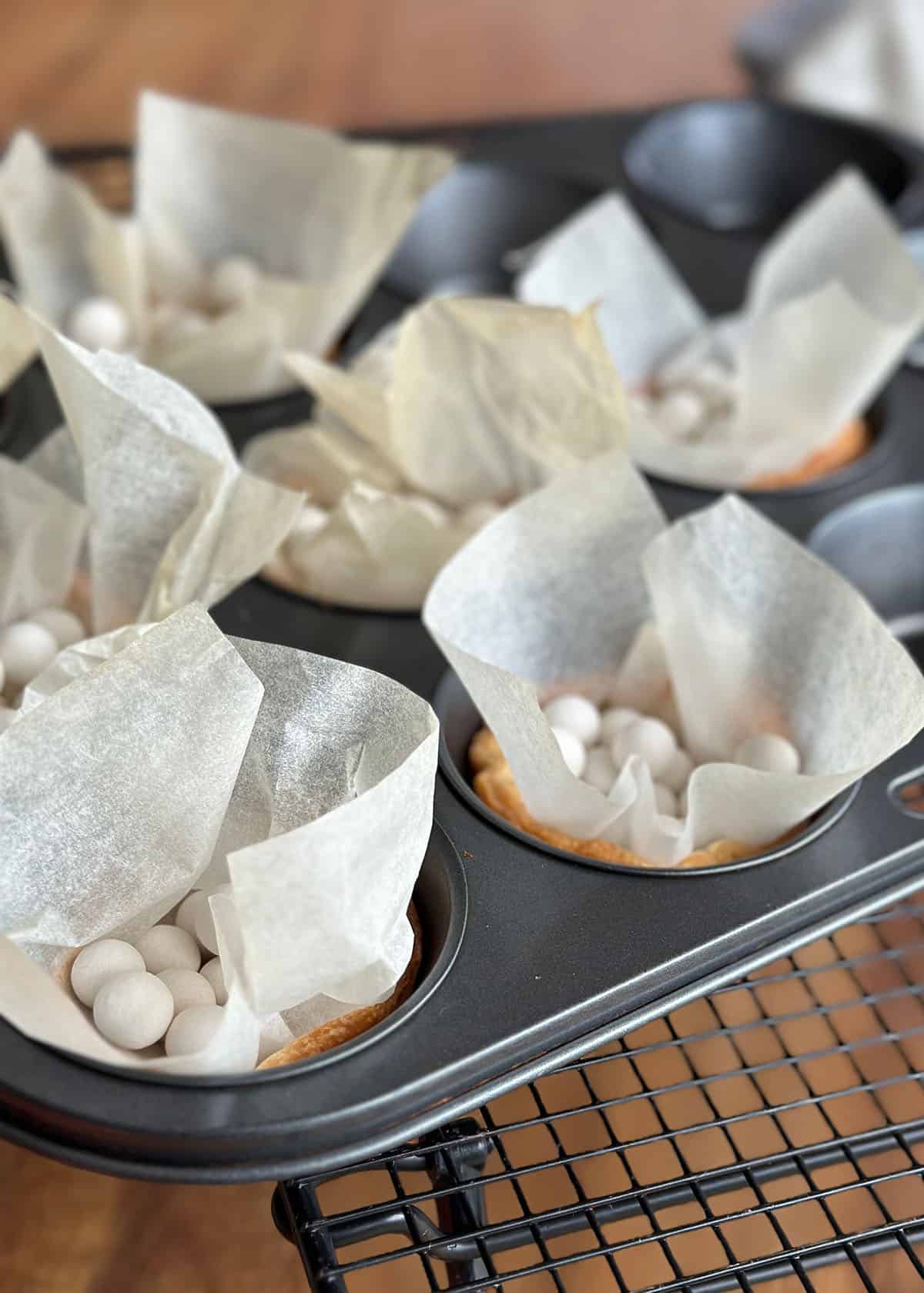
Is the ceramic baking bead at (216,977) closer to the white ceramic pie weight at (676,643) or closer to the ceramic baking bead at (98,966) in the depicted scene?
the ceramic baking bead at (98,966)

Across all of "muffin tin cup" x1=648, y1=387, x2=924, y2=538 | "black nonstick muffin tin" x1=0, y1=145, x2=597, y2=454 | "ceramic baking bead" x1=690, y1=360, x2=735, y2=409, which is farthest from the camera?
"black nonstick muffin tin" x1=0, y1=145, x2=597, y2=454

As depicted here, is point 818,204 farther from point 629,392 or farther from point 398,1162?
point 398,1162

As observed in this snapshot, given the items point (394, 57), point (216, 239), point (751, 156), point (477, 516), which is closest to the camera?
point (477, 516)

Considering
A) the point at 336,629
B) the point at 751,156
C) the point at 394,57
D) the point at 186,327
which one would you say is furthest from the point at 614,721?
the point at 394,57

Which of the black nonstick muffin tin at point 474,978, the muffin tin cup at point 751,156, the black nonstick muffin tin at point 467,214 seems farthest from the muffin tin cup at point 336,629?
the muffin tin cup at point 751,156

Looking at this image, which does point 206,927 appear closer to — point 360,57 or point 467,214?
point 467,214

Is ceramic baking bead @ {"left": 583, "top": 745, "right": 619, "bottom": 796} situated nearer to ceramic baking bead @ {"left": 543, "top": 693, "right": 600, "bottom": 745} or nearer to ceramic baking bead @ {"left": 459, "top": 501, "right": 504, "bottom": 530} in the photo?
ceramic baking bead @ {"left": 543, "top": 693, "right": 600, "bottom": 745}

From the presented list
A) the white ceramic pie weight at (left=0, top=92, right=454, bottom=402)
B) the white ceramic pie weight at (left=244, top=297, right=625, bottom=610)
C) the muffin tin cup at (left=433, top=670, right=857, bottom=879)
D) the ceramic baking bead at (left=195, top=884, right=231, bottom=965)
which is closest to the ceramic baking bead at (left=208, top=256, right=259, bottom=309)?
the white ceramic pie weight at (left=0, top=92, right=454, bottom=402)
